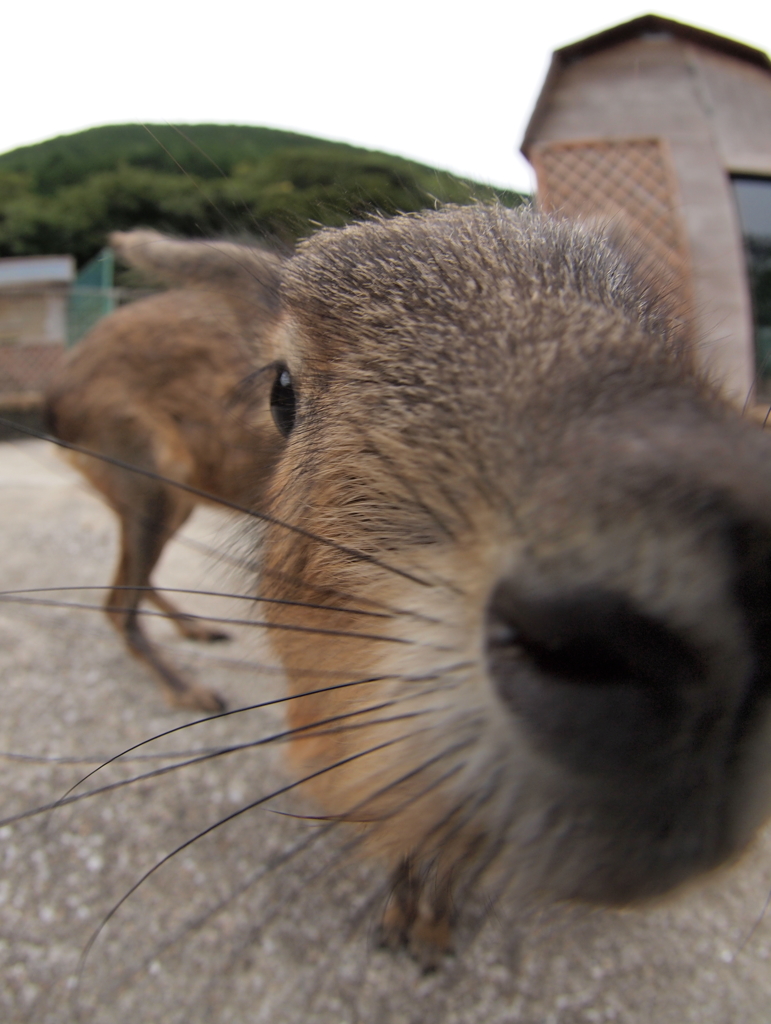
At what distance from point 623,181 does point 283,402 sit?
9.12 feet

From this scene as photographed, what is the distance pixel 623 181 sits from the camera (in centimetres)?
342

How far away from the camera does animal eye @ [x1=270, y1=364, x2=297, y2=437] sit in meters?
1.67

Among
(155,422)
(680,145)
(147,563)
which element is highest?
(680,145)

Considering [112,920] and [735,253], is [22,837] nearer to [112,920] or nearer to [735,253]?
[112,920]

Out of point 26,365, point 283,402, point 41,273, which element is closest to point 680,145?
point 283,402

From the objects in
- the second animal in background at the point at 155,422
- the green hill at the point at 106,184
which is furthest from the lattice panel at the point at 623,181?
the green hill at the point at 106,184

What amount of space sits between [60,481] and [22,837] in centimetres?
575

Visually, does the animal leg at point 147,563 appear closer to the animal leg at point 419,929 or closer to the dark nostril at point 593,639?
the animal leg at point 419,929

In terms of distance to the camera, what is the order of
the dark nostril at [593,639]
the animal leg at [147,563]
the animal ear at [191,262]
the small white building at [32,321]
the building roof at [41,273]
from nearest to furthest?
the dark nostril at [593,639]
the animal ear at [191,262]
the animal leg at [147,563]
the small white building at [32,321]
the building roof at [41,273]

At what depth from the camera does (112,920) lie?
1.99m

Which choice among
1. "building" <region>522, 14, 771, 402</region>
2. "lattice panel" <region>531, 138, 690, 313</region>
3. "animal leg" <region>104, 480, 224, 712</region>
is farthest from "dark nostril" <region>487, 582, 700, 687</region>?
"building" <region>522, 14, 771, 402</region>

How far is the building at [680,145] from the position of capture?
3.37m

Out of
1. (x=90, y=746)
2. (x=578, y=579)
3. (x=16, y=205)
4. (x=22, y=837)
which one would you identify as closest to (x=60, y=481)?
(x=90, y=746)

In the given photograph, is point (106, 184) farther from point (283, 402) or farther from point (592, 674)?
point (592, 674)
